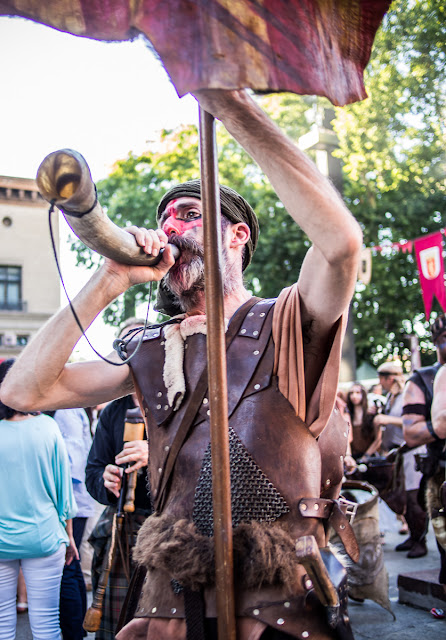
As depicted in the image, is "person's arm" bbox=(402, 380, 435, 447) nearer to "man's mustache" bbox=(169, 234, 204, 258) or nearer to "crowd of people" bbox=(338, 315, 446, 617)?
"crowd of people" bbox=(338, 315, 446, 617)

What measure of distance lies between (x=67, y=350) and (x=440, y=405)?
3.23 m

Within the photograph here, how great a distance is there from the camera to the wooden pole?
Answer: 164cm

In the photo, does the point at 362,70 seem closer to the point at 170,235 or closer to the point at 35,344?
the point at 170,235

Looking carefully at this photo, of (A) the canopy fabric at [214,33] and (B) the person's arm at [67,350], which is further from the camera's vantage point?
(B) the person's arm at [67,350]

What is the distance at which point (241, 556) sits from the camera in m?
1.84

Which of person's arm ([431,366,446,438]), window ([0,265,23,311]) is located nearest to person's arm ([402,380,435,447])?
person's arm ([431,366,446,438])

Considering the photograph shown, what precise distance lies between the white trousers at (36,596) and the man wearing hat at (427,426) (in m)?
2.56

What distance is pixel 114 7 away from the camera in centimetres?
136

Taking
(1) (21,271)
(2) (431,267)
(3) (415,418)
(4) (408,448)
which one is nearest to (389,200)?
(2) (431,267)

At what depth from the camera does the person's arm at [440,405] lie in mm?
4672

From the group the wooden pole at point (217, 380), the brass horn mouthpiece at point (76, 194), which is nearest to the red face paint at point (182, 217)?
the brass horn mouthpiece at point (76, 194)

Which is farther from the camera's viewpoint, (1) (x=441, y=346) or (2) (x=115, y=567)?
(1) (x=441, y=346)

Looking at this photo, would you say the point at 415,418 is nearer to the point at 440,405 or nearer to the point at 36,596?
the point at 440,405

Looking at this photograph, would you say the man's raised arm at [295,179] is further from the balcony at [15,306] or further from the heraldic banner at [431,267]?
the balcony at [15,306]
